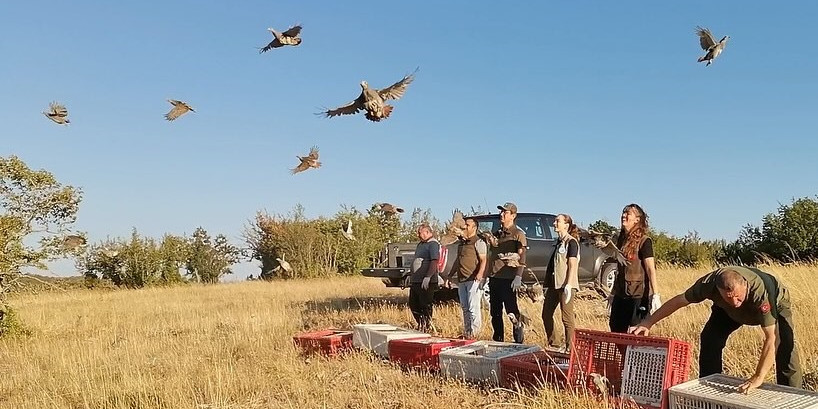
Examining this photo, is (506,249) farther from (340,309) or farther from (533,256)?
(340,309)

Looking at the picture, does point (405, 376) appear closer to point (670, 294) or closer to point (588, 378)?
point (588, 378)

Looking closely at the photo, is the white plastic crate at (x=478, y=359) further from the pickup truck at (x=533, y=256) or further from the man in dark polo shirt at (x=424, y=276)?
the pickup truck at (x=533, y=256)

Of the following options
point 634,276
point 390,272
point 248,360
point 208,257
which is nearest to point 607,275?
point 390,272

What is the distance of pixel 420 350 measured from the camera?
21.9 feet

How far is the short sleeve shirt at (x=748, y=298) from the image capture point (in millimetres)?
4410

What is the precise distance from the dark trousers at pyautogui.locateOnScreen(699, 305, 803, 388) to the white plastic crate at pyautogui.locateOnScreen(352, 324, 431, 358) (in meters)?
3.05

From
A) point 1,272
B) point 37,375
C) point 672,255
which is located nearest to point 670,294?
point 37,375

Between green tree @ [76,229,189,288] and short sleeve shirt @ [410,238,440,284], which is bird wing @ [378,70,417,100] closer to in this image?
short sleeve shirt @ [410,238,440,284]

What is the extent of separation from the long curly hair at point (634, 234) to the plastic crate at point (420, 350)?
1.68 metres

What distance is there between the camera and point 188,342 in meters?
9.45

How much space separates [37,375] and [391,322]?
14.9ft

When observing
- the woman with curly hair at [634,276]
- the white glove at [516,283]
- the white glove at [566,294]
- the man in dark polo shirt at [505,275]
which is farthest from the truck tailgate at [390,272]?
the woman with curly hair at [634,276]

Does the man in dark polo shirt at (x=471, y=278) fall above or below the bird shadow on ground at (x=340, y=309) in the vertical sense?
above

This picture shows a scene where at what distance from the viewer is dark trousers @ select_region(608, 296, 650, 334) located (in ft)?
20.3
